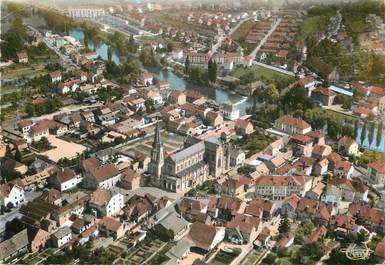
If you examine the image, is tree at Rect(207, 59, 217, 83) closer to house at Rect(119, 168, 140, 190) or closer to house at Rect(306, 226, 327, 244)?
house at Rect(119, 168, 140, 190)

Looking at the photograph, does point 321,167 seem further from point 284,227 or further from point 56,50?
point 56,50

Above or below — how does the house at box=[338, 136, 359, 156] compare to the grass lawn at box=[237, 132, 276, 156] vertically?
above

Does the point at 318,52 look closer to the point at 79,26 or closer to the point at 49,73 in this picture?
the point at 49,73

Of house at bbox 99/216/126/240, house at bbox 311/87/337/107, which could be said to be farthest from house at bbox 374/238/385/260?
house at bbox 311/87/337/107

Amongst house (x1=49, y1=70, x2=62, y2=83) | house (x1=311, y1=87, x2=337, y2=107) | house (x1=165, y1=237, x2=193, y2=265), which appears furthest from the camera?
house (x1=49, y1=70, x2=62, y2=83)

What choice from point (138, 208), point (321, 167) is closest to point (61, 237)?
point (138, 208)

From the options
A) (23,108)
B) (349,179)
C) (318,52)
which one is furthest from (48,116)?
(318,52)
